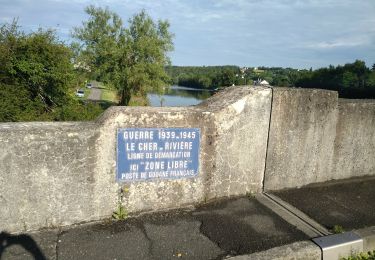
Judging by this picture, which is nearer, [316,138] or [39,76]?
[316,138]

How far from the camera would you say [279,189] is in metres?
5.27

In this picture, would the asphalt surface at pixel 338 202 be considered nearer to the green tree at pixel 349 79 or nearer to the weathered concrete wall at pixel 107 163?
the weathered concrete wall at pixel 107 163

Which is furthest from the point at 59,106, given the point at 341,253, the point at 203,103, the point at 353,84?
the point at 353,84

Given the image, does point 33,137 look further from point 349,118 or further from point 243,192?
point 349,118

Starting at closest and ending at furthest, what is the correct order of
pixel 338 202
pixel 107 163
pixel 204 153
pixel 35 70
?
1. pixel 107 163
2. pixel 204 153
3. pixel 338 202
4. pixel 35 70

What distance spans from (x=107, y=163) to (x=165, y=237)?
3.85 ft

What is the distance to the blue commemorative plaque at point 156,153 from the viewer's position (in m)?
4.07

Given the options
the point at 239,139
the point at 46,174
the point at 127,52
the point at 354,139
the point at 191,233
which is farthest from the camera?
the point at 127,52

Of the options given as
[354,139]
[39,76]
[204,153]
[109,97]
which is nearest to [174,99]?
[109,97]

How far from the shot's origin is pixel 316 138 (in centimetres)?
535

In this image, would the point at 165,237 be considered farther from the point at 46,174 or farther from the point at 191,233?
the point at 46,174

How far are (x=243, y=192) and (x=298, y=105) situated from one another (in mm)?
1651

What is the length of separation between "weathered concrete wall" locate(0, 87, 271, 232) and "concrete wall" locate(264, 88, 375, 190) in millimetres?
263

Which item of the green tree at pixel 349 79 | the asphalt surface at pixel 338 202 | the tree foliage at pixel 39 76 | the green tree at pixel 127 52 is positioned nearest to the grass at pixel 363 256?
the asphalt surface at pixel 338 202
